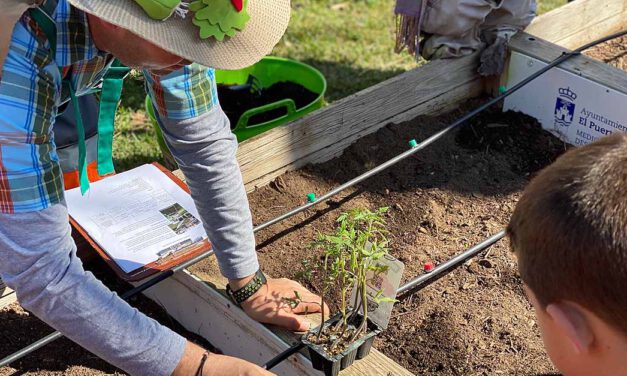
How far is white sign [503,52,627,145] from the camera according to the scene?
3.16 meters

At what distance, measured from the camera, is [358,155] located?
320 centimetres

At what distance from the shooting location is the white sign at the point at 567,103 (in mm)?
3162

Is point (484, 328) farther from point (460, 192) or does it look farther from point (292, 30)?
point (292, 30)

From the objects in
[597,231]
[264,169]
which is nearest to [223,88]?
[264,169]

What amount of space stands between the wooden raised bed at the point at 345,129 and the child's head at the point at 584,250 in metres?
0.81

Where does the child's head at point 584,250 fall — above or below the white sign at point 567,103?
above

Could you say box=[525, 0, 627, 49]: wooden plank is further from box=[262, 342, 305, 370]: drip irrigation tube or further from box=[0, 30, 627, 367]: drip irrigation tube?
box=[262, 342, 305, 370]: drip irrigation tube

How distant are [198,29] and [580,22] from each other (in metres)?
2.86

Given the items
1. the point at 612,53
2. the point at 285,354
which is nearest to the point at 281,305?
the point at 285,354

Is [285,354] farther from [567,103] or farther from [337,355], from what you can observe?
[567,103]

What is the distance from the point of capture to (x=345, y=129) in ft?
10.5

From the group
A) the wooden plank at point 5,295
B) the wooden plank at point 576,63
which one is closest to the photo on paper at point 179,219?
the wooden plank at point 5,295

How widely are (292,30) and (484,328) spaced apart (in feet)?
9.38

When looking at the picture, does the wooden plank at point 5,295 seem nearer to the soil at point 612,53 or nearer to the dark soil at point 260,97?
the dark soil at point 260,97
